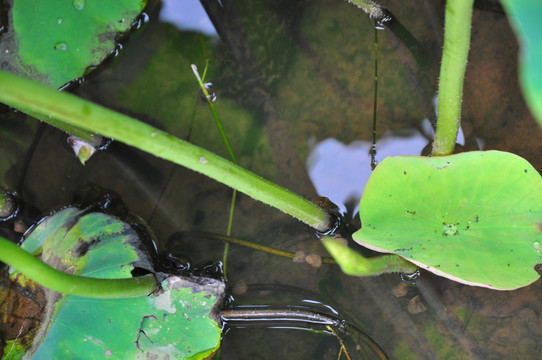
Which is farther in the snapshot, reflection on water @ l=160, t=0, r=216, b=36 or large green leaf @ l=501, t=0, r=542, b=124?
reflection on water @ l=160, t=0, r=216, b=36

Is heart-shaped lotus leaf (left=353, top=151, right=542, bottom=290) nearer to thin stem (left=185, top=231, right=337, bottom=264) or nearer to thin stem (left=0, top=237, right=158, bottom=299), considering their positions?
thin stem (left=185, top=231, right=337, bottom=264)

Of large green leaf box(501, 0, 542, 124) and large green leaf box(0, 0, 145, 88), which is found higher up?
large green leaf box(501, 0, 542, 124)

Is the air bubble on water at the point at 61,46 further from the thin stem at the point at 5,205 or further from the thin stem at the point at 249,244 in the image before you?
the thin stem at the point at 249,244

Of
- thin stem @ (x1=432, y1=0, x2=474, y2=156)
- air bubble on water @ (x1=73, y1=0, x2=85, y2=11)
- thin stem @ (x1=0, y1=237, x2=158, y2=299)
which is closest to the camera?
thin stem @ (x1=0, y1=237, x2=158, y2=299)

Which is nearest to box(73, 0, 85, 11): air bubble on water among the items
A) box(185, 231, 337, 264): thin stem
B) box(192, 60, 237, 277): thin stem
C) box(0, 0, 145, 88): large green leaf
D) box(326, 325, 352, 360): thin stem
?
box(0, 0, 145, 88): large green leaf

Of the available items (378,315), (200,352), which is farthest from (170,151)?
(378,315)

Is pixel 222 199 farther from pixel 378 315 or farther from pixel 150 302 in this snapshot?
pixel 378 315
